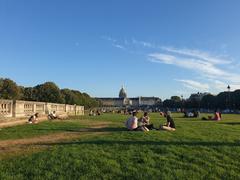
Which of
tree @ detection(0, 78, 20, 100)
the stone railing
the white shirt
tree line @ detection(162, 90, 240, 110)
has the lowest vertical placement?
the white shirt

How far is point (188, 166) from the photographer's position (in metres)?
11.2

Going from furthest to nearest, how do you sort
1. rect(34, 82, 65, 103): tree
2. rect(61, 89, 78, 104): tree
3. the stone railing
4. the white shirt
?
rect(61, 89, 78, 104): tree, rect(34, 82, 65, 103): tree, the stone railing, the white shirt

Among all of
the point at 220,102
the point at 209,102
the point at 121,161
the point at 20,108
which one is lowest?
the point at 121,161

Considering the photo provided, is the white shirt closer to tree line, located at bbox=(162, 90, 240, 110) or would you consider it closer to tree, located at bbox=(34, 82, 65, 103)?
tree, located at bbox=(34, 82, 65, 103)

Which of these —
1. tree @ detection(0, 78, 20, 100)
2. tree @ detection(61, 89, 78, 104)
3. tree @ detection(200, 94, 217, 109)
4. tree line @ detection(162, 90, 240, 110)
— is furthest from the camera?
tree @ detection(200, 94, 217, 109)

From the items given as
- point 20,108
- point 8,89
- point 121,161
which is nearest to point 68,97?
point 8,89

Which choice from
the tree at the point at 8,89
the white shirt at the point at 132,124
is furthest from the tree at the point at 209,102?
the white shirt at the point at 132,124

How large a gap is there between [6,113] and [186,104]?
167 meters

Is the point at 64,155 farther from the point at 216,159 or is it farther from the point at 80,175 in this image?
the point at 216,159

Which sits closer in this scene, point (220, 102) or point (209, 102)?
point (220, 102)

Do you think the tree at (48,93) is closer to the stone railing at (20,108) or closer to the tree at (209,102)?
the tree at (209,102)

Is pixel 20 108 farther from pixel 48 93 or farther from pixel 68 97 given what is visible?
pixel 68 97

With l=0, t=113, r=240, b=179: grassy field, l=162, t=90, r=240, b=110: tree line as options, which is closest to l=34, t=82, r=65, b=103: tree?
l=162, t=90, r=240, b=110: tree line

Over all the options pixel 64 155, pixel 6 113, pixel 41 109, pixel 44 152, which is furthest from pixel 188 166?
pixel 41 109
